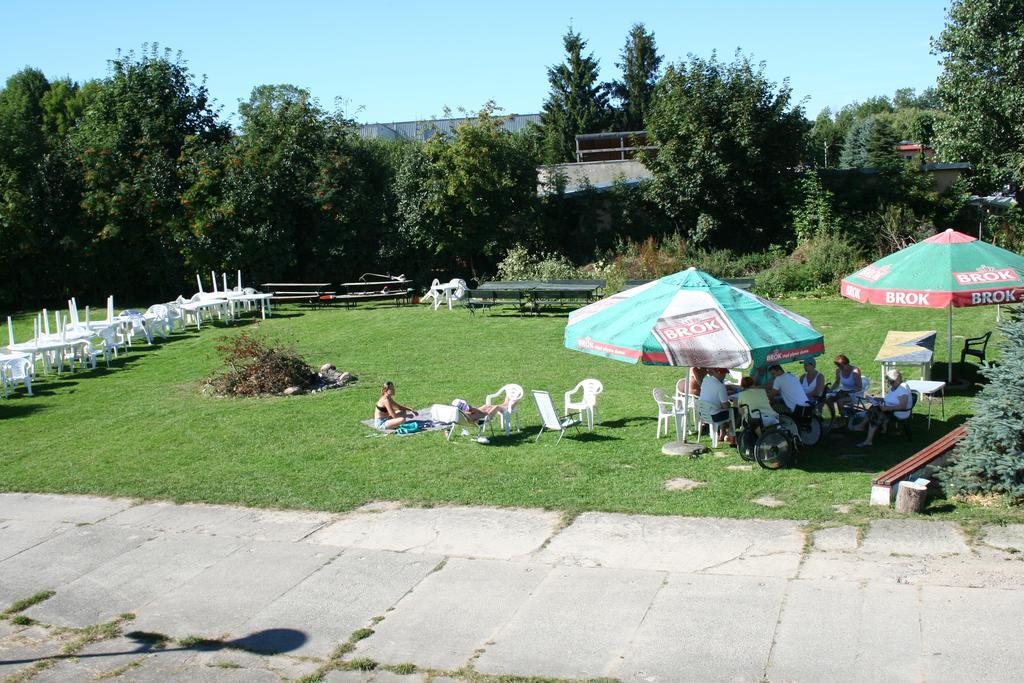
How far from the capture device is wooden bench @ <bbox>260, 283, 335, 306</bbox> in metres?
28.0

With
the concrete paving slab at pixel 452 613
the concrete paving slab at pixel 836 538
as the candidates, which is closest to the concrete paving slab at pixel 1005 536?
the concrete paving slab at pixel 836 538

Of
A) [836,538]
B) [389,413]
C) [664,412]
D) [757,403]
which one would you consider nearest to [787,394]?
[757,403]

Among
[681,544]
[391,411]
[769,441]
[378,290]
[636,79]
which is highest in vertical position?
[636,79]

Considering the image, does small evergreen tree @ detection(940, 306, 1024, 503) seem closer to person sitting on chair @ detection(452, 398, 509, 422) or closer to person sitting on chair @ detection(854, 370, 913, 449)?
person sitting on chair @ detection(854, 370, 913, 449)

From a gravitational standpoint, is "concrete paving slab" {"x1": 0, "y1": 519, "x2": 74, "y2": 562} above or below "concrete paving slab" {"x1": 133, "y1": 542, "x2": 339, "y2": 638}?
above

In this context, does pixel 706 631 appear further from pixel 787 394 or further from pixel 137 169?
pixel 137 169

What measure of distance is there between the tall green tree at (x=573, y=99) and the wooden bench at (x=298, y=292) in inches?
992

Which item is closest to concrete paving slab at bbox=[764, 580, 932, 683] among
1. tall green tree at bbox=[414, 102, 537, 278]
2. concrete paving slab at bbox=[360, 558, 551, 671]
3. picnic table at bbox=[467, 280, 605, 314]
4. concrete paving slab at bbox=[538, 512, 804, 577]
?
concrete paving slab at bbox=[538, 512, 804, 577]

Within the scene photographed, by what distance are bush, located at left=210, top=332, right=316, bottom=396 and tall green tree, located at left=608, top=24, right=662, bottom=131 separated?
136 feet

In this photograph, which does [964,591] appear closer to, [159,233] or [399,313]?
[399,313]

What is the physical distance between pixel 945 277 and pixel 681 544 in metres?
6.79

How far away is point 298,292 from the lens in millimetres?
29766

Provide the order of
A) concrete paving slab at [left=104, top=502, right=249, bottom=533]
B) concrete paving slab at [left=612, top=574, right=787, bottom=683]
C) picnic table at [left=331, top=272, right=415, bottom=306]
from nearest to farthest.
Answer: concrete paving slab at [left=612, top=574, right=787, bottom=683], concrete paving slab at [left=104, top=502, right=249, bottom=533], picnic table at [left=331, top=272, right=415, bottom=306]

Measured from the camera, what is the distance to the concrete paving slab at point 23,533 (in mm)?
10406
